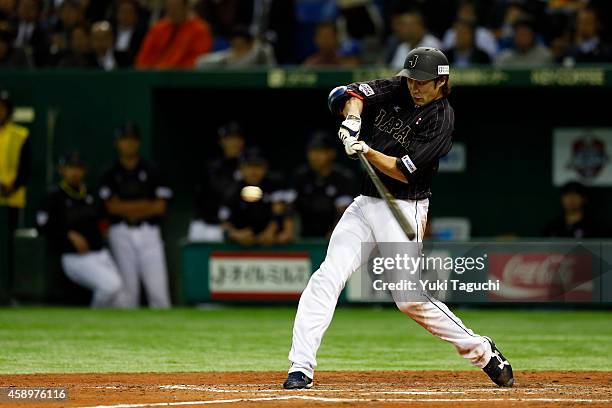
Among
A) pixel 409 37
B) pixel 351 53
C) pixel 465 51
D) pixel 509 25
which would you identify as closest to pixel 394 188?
pixel 409 37

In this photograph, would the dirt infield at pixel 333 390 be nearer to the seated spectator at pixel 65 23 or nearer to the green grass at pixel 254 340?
the green grass at pixel 254 340

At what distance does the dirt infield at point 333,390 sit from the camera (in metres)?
6.03

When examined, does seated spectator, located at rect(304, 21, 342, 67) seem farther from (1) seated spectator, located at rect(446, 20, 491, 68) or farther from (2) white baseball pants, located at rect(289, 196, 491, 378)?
(2) white baseball pants, located at rect(289, 196, 491, 378)

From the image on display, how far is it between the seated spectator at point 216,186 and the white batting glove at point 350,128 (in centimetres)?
644

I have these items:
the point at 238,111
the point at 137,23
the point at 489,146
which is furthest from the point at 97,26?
the point at 489,146

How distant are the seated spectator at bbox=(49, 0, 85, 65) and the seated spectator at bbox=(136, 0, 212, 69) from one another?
124 cm

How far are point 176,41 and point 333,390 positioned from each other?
25.8 ft

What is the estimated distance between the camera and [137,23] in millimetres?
14836

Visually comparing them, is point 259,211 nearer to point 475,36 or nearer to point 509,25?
point 475,36

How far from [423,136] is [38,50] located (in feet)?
29.5

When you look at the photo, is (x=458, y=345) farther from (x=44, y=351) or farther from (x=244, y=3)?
(x=244, y=3)

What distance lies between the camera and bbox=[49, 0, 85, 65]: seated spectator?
14859 mm

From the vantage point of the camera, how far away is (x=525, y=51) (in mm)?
13156

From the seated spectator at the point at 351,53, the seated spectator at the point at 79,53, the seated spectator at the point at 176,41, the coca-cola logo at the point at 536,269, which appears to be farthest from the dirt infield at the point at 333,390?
the seated spectator at the point at 79,53
